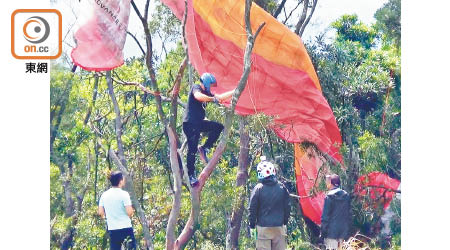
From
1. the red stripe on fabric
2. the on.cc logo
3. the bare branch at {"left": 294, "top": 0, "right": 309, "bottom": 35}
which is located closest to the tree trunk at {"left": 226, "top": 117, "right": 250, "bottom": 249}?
the red stripe on fabric

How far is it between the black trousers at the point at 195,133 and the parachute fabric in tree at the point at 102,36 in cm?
146

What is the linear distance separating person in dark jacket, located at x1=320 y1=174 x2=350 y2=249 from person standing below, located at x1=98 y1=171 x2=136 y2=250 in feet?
6.90

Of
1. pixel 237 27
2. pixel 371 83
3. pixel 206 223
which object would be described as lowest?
pixel 206 223

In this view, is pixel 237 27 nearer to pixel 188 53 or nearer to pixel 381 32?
pixel 188 53

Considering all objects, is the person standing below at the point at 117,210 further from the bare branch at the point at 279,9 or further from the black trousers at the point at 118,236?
the bare branch at the point at 279,9

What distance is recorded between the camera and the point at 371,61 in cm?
995

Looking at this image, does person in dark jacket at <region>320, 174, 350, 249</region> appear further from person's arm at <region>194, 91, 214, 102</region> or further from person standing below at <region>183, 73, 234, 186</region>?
person's arm at <region>194, 91, 214, 102</region>

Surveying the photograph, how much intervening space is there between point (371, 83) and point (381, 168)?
1123 mm

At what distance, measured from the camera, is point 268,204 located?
24.3 ft

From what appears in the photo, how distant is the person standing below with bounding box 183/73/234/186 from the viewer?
26.4 feet

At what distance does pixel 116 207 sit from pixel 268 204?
1477 millimetres

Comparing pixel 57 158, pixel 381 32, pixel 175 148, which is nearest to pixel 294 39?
pixel 381 32

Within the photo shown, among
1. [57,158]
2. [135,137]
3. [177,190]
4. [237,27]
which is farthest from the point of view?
[135,137]

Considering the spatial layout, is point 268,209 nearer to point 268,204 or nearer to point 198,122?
point 268,204
